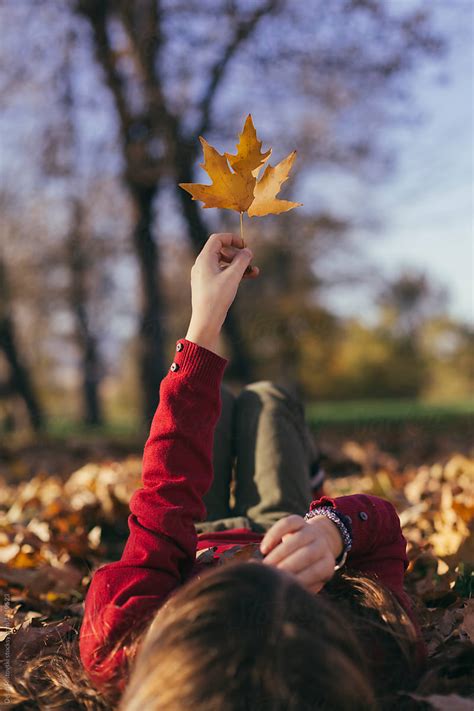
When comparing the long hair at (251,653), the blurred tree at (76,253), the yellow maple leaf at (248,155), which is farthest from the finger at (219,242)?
the blurred tree at (76,253)

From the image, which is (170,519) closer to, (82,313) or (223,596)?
(223,596)

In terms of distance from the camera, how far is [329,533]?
1502 millimetres

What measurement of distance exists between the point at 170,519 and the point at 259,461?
2.95 feet

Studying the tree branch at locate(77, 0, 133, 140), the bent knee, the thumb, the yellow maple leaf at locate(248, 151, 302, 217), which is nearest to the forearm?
the thumb

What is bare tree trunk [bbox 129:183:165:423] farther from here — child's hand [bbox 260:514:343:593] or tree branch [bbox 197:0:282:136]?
child's hand [bbox 260:514:343:593]

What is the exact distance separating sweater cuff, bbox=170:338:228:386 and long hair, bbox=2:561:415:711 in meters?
0.44

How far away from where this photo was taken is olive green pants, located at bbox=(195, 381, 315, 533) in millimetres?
2295

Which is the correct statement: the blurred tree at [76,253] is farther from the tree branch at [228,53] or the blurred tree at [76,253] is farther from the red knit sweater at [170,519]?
the red knit sweater at [170,519]

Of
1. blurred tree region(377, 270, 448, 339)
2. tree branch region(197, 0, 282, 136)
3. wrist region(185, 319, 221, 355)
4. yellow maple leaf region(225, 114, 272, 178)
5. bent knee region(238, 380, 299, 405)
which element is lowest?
blurred tree region(377, 270, 448, 339)

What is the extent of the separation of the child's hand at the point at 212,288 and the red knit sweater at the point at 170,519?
41mm

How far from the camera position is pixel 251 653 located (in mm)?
1171

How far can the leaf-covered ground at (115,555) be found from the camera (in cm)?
164

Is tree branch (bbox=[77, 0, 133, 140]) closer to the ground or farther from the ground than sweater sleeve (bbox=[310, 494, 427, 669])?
farther from the ground

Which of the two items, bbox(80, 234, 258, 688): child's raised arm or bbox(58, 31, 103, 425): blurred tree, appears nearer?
bbox(80, 234, 258, 688): child's raised arm
